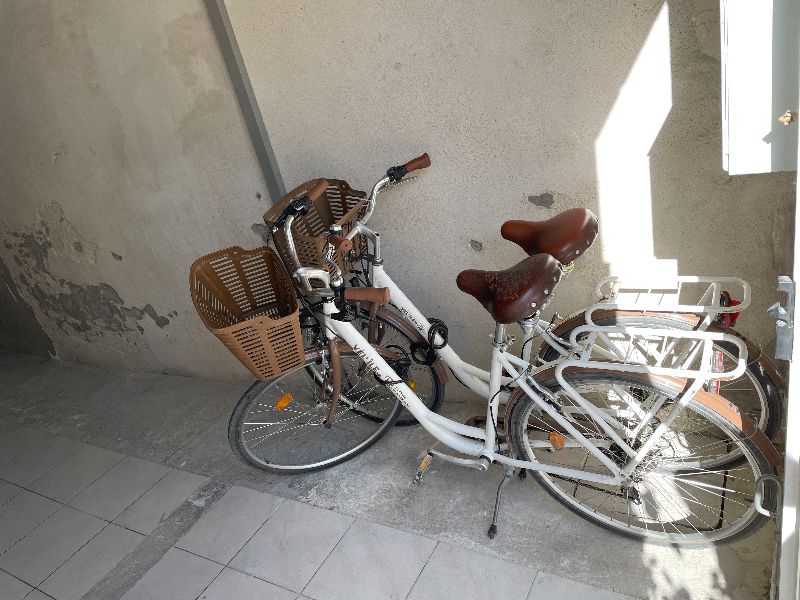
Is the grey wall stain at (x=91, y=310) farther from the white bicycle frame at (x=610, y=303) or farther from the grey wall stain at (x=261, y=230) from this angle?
the white bicycle frame at (x=610, y=303)

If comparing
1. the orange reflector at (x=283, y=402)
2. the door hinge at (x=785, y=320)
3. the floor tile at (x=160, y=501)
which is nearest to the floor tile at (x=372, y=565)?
the orange reflector at (x=283, y=402)

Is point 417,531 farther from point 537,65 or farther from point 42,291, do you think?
point 42,291

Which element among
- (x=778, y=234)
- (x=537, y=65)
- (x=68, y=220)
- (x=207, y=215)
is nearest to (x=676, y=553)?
(x=778, y=234)

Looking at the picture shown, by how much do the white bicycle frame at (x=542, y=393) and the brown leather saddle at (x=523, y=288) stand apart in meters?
0.17

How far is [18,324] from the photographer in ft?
15.3

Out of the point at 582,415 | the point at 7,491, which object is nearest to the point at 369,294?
the point at 582,415

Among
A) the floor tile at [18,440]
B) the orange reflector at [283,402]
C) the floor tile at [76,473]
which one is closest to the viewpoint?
the orange reflector at [283,402]

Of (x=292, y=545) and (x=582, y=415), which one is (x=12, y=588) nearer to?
(x=292, y=545)

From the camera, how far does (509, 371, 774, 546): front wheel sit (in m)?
1.90

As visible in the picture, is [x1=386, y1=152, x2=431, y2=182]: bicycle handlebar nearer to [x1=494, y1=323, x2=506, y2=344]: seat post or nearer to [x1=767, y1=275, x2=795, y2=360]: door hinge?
[x1=494, y1=323, x2=506, y2=344]: seat post

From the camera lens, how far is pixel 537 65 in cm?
198

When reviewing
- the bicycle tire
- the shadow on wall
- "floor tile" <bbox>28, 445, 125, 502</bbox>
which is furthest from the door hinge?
"floor tile" <bbox>28, 445, 125, 502</bbox>

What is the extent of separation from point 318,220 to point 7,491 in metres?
2.37

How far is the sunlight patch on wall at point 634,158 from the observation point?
1845mm
